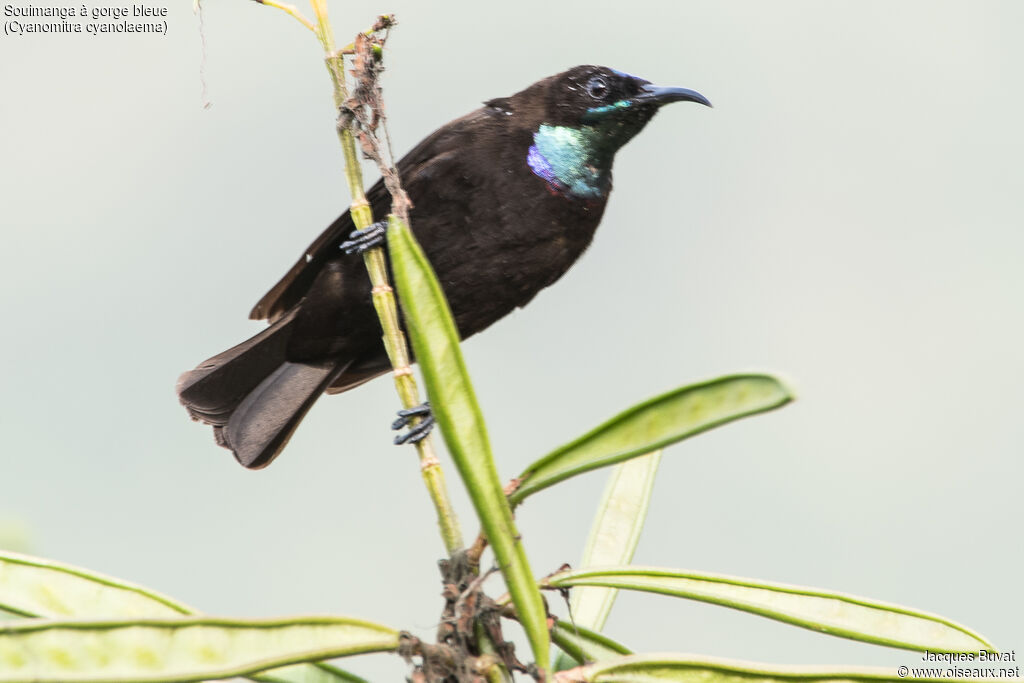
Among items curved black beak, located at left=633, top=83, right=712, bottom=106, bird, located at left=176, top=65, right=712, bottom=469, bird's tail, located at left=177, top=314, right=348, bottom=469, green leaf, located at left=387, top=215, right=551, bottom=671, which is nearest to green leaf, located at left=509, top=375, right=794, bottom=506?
green leaf, located at left=387, top=215, right=551, bottom=671

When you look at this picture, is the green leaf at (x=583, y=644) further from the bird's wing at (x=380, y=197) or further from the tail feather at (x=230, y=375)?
the tail feather at (x=230, y=375)

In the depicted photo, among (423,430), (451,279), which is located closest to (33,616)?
(423,430)

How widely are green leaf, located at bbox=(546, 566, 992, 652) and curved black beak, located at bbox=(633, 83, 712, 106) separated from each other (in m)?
1.96

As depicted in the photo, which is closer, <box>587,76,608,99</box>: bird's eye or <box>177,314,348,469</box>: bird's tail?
<box>587,76,608,99</box>: bird's eye

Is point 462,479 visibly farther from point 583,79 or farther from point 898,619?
point 583,79

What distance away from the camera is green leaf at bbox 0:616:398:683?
143cm

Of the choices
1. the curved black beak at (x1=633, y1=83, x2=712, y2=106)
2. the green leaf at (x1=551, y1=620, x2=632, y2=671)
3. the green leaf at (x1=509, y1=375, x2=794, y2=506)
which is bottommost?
the green leaf at (x1=551, y1=620, x2=632, y2=671)

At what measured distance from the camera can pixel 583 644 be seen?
181cm

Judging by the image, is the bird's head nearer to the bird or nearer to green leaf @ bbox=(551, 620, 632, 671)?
the bird

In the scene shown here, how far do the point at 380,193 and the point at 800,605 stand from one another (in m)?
2.03

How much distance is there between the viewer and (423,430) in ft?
6.01

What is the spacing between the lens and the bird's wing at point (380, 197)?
3279mm

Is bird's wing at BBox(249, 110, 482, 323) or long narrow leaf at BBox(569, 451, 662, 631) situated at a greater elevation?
bird's wing at BBox(249, 110, 482, 323)

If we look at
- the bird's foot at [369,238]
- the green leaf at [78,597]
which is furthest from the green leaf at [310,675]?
the bird's foot at [369,238]
